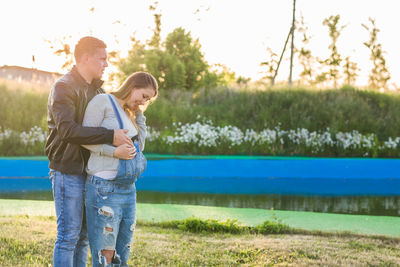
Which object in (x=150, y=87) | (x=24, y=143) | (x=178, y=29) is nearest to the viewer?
(x=150, y=87)

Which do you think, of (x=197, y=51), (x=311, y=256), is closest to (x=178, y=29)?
(x=197, y=51)

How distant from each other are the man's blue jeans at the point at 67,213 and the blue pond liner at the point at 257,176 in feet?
15.4

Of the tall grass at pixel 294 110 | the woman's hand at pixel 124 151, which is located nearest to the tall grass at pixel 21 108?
the tall grass at pixel 294 110

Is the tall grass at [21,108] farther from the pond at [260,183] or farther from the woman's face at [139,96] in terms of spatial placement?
the woman's face at [139,96]

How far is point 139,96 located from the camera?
2395mm

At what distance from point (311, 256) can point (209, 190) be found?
12.5 ft

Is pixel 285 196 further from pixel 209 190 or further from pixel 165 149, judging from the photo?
pixel 165 149

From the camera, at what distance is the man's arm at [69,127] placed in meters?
2.28

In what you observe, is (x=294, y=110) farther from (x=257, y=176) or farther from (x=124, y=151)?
(x=124, y=151)

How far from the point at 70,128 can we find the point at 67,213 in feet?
1.60

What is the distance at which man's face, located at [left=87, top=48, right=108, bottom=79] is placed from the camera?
2.53 m

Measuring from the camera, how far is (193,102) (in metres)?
12.2

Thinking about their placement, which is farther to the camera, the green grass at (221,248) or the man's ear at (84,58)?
the green grass at (221,248)

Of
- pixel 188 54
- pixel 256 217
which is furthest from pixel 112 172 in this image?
pixel 188 54
